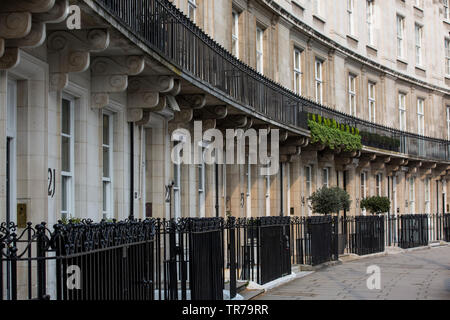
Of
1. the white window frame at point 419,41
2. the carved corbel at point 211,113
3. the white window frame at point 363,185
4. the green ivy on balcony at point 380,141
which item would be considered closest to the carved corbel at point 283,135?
the carved corbel at point 211,113

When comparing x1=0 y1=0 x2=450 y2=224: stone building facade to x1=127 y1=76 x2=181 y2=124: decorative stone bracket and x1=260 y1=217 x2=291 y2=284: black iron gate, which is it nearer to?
x1=127 y1=76 x2=181 y2=124: decorative stone bracket

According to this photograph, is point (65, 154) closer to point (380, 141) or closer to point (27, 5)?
point (27, 5)

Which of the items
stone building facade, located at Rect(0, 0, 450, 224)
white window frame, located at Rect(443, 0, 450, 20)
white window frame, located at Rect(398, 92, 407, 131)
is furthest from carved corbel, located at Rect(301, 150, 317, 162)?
white window frame, located at Rect(443, 0, 450, 20)

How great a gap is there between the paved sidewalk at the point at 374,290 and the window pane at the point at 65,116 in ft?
15.2

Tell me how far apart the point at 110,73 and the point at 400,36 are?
1199 inches

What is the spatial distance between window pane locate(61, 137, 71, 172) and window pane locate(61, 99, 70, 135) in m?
0.14

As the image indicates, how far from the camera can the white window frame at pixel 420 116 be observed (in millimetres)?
42625

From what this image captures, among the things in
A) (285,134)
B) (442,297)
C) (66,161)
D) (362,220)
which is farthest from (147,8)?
(362,220)

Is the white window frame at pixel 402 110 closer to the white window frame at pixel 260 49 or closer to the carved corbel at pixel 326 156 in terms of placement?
the carved corbel at pixel 326 156

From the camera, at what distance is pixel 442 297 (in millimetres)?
14766

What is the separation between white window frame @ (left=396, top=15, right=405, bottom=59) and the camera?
A: 4084 cm

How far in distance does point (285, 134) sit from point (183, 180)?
6363mm

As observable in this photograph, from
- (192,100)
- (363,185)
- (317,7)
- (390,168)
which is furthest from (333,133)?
(192,100)

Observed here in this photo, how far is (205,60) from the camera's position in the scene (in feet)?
55.9
